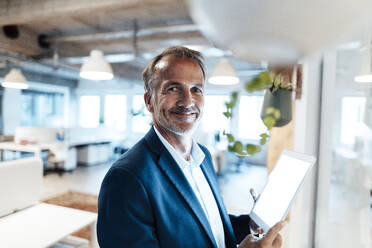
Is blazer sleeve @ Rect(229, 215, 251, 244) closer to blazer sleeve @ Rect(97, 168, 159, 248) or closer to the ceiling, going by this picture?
blazer sleeve @ Rect(97, 168, 159, 248)

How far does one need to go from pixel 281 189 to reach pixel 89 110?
479 inches

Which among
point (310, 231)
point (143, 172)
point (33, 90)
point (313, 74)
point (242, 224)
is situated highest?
point (33, 90)

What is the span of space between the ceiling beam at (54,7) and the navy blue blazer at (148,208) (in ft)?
9.16

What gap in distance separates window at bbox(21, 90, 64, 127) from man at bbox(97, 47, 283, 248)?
10425 millimetres

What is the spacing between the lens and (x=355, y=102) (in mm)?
1036

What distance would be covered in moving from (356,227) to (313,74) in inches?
30.8

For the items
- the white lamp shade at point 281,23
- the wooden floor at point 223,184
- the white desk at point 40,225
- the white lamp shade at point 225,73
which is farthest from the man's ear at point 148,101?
the wooden floor at point 223,184

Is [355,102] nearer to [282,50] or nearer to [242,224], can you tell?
[242,224]

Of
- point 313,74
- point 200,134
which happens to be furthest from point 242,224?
point 200,134

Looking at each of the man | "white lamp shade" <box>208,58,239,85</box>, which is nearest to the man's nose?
the man

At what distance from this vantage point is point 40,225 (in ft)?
6.57

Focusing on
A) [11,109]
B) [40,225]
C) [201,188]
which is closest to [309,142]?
[201,188]

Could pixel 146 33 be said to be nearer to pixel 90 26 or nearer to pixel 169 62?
pixel 90 26

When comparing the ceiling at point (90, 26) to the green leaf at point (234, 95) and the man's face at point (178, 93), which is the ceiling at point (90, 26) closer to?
the man's face at point (178, 93)
